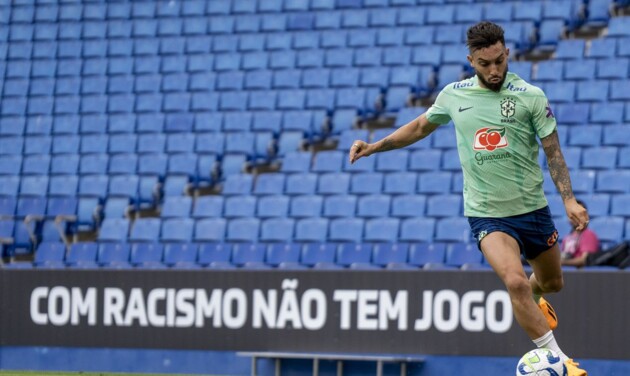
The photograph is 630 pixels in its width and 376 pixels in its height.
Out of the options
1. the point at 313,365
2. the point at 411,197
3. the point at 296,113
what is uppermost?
the point at 296,113

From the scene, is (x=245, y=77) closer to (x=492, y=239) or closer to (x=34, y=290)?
(x=34, y=290)

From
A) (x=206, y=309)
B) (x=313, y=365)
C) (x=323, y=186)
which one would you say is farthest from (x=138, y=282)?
(x=323, y=186)

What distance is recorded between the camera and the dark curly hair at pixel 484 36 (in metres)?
7.27

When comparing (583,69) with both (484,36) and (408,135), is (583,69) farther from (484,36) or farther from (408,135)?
(484,36)

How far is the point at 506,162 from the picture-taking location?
7.59m

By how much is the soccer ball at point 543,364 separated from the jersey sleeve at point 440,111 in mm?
1652

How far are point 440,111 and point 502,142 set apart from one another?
547 mm

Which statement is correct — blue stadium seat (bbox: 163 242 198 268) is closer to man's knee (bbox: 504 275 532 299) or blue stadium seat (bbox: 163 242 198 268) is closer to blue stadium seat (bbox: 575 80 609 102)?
blue stadium seat (bbox: 575 80 609 102)

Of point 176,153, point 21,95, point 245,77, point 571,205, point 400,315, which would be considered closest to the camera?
point 571,205

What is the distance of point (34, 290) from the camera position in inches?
524

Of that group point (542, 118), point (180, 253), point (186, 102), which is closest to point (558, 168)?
point (542, 118)

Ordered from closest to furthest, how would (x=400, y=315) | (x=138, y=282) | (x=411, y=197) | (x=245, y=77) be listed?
(x=400, y=315), (x=138, y=282), (x=411, y=197), (x=245, y=77)

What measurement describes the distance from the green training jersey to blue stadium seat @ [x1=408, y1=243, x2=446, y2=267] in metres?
6.17

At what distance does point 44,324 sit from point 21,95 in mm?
8409
